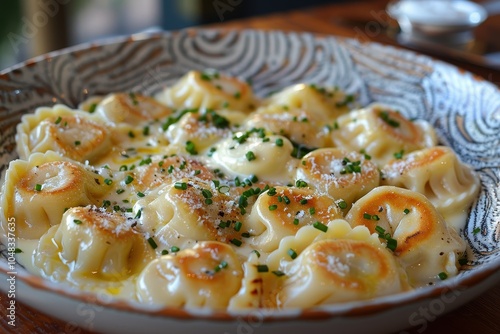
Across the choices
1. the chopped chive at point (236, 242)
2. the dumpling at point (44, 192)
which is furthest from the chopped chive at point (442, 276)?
the dumpling at point (44, 192)

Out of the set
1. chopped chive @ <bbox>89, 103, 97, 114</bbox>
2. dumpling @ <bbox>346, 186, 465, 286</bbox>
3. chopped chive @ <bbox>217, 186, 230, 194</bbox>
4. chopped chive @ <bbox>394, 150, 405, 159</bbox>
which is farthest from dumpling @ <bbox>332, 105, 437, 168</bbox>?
chopped chive @ <bbox>89, 103, 97, 114</bbox>

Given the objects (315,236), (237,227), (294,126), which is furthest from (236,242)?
(294,126)

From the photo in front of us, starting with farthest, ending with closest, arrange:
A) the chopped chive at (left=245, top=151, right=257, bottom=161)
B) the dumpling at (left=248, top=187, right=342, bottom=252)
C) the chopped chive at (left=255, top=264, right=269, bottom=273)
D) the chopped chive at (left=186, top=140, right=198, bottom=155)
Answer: the chopped chive at (left=186, top=140, right=198, bottom=155), the chopped chive at (left=245, top=151, right=257, bottom=161), the dumpling at (left=248, top=187, right=342, bottom=252), the chopped chive at (left=255, top=264, right=269, bottom=273)

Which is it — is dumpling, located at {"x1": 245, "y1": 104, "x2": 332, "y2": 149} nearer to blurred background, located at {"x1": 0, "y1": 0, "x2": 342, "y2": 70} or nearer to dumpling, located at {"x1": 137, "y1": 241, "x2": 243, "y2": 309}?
dumpling, located at {"x1": 137, "y1": 241, "x2": 243, "y2": 309}

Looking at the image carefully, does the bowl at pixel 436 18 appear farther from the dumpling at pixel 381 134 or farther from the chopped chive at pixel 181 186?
the chopped chive at pixel 181 186

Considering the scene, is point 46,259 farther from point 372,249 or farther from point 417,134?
point 417,134

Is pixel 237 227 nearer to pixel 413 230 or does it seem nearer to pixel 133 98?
pixel 413 230

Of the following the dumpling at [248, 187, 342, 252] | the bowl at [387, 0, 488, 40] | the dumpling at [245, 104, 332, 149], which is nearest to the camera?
the dumpling at [248, 187, 342, 252]
